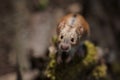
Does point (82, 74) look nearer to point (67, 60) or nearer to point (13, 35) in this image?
point (67, 60)

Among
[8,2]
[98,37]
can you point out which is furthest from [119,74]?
[8,2]

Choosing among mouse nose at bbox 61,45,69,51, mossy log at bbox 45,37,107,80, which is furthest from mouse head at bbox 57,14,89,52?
mossy log at bbox 45,37,107,80

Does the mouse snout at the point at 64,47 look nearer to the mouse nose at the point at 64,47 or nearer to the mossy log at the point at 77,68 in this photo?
the mouse nose at the point at 64,47

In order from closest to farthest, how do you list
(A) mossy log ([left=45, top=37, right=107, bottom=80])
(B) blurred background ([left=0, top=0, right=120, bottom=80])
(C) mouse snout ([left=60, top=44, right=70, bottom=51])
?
(C) mouse snout ([left=60, top=44, right=70, bottom=51]) → (A) mossy log ([left=45, top=37, right=107, bottom=80]) → (B) blurred background ([left=0, top=0, right=120, bottom=80])

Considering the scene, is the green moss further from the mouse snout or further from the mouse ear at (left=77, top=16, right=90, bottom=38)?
the mouse snout

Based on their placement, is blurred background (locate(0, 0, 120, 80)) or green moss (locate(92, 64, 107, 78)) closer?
green moss (locate(92, 64, 107, 78))

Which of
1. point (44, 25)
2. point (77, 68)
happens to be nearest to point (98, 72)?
point (77, 68)

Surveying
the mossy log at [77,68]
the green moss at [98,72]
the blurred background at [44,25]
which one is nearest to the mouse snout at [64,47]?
the mossy log at [77,68]
